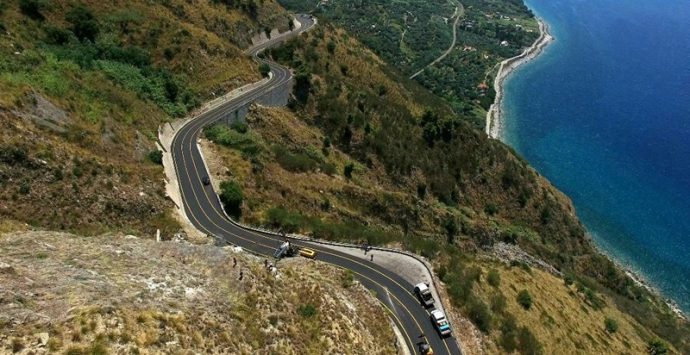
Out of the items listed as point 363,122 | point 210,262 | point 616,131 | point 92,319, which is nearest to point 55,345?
→ point 92,319

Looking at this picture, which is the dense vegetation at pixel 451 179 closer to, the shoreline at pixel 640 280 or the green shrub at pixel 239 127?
the shoreline at pixel 640 280

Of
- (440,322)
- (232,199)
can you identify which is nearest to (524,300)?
(440,322)

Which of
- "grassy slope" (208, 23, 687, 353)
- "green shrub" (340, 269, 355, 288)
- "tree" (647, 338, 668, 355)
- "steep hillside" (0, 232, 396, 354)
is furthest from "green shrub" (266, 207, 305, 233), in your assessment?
"tree" (647, 338, 668, 355)

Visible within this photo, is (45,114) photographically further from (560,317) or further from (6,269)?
(560,317)

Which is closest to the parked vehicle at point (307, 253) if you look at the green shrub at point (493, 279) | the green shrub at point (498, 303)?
the green shrub at point (498, 303)

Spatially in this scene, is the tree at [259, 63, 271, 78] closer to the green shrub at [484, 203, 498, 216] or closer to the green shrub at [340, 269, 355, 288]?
the green shrub at [484, 203, 498, 216]
